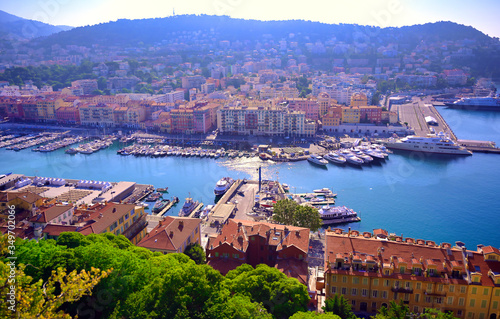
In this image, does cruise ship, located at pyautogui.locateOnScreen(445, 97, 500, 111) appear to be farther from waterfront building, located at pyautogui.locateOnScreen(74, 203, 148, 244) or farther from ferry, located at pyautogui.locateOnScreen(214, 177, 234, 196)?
waterfront building, located at pyautogui.locateOnScreen(74, 203, 148, 244)

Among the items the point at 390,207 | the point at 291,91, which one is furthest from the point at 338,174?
the point at 291,91

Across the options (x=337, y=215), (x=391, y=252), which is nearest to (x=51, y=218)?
(x=391, y=252)

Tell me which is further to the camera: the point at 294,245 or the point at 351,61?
the point at 351,61

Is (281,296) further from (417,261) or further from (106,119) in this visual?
(106,119)

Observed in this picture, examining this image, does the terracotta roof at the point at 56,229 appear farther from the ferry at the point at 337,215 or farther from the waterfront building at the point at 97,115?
the waterfront building at the point at 97,115

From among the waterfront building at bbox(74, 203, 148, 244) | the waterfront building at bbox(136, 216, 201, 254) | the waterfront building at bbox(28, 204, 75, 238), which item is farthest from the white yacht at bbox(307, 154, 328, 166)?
the waterfront building at bbox(28, 204, 75, 238)

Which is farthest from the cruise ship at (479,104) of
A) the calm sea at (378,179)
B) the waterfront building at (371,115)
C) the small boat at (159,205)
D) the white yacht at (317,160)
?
the small boat at (159,205)
